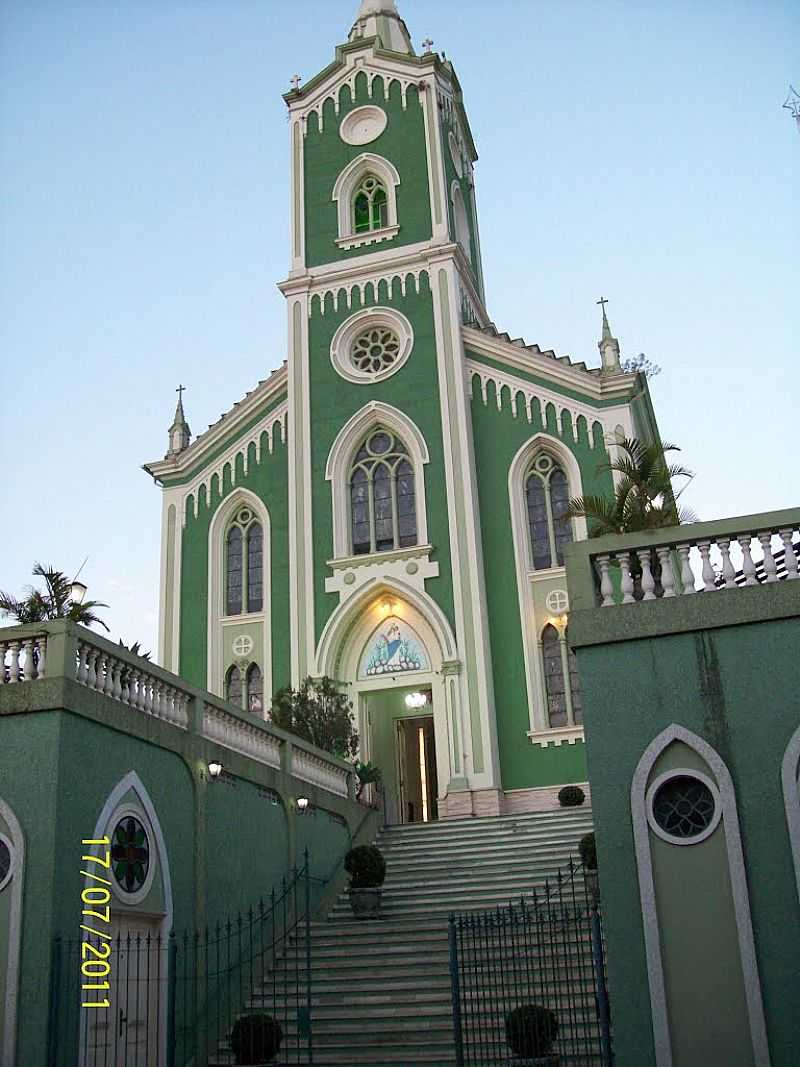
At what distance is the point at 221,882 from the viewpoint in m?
15.1

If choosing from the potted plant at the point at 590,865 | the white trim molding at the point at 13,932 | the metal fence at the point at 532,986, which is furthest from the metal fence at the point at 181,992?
the potted plant at the point at 590,865

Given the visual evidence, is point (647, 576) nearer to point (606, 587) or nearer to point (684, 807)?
point (606, 587)

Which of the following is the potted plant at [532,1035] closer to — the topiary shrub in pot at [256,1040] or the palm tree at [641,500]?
the topiary shrub in pot at [256,1040]

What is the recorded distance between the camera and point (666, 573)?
10930 mm

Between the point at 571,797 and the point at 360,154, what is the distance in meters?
16.7

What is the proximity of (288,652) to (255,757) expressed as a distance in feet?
27.8

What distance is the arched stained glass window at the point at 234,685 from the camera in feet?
84.3

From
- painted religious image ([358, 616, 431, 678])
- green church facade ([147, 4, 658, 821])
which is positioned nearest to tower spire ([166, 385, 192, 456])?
green church facade ([147, 4, 658, 821])

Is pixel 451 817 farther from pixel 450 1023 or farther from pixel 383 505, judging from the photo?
pixel 450 1023

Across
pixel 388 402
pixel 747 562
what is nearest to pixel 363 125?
pixel 388 402

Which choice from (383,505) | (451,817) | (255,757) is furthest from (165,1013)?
(383,505)

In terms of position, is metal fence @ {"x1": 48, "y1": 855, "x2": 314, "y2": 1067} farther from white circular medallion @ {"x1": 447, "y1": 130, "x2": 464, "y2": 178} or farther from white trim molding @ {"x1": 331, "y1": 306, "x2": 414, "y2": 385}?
white circular medallion @ {"x1": 447, "y1": 130, "x2": 464, "y2": 178}

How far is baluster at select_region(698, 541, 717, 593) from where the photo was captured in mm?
10812

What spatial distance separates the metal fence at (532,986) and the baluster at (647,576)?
10.3 ft
